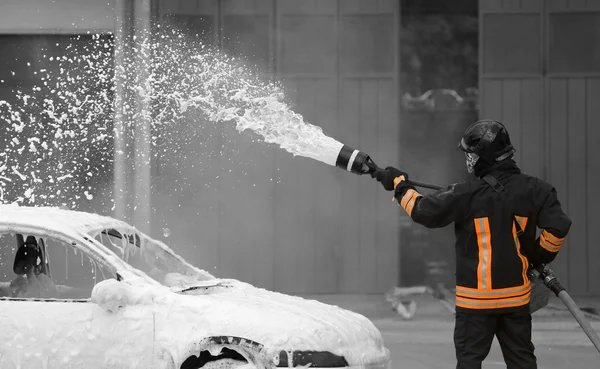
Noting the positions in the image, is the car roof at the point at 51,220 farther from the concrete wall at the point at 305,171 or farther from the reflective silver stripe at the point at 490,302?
the concrete wall at the point at 305,171

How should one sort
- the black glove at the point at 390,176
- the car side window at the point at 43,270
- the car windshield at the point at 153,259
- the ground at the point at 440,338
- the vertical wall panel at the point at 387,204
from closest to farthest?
the black glove at the point at 390,176
the car side window at the point at 43,270
the car windshield at the point at 153,259
the ground at the point at 440,338
the vertical wall panel at the point at 387,204

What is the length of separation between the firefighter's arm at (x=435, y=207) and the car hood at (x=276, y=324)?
873 millimetres

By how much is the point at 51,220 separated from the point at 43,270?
554 millimetres

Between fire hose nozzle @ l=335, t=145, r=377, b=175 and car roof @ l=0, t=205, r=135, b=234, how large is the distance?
5.20 feet

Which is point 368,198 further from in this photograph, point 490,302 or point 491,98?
point 490,302

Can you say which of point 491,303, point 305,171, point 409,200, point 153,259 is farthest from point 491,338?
point 305,171

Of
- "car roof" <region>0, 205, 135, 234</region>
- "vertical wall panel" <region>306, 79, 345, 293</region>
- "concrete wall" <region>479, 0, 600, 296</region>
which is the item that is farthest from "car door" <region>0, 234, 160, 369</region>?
"concrete wall" <region>479, 0, 600, 296</region>

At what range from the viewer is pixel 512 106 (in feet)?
43.3

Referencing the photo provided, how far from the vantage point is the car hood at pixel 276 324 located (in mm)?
5422

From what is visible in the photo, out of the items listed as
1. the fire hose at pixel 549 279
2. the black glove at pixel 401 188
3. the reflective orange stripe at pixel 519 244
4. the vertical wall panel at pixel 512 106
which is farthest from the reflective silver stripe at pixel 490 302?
the vertical wall panel at pixel 512 106

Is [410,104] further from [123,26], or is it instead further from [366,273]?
[123,26]

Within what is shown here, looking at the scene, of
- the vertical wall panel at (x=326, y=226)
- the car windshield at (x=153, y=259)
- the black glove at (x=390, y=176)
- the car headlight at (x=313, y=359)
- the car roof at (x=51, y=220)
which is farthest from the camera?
the vertical wall panel at (x=326, y=226)

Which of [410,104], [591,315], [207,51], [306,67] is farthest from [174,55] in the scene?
[591,315]

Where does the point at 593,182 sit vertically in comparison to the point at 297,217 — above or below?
above
